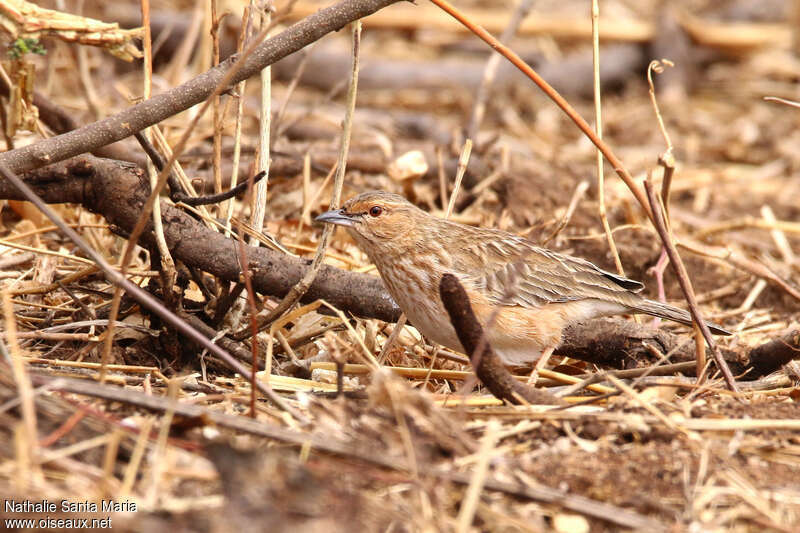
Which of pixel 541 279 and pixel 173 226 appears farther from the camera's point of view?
pixel 541 279

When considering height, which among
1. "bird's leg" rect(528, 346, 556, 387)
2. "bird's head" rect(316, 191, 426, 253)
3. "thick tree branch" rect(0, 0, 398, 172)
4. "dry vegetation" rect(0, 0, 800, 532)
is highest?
"thick tree branch" rect(0, 0, 398, 172)

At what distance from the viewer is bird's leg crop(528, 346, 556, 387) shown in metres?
4.37

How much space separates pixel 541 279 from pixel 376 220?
917 mm

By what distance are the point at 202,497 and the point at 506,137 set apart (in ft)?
23.1

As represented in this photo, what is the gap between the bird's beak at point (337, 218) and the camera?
15.3 feet

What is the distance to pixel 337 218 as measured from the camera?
15.6 ft

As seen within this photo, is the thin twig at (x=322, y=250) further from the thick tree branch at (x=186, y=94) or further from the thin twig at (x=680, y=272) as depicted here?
the thin twig at (x=680, y=272)

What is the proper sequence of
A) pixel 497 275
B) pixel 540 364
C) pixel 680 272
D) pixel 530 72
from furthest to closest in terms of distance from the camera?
pixel 497 275, pixel 540 364, pixel 680 272, pixel 530 72

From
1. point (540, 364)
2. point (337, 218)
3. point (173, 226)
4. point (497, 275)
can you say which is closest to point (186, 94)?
point (173, 226)

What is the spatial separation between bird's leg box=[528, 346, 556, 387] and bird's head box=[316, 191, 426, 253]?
0.93 metres

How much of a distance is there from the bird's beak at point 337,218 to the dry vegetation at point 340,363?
0.27 m

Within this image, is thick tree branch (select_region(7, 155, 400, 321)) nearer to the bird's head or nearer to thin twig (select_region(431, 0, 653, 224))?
the bird's head

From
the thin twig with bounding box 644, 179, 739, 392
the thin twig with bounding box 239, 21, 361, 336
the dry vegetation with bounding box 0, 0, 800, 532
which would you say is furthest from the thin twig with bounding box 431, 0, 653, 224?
the dry vegetation with bounding box 0, 0, 800, 532

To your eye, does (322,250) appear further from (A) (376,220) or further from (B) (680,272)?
(B) (680,272)
